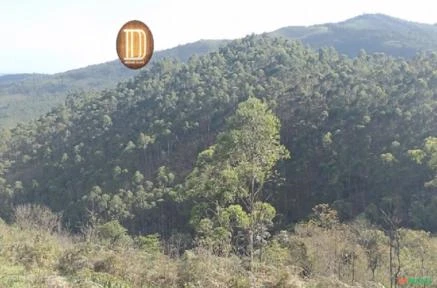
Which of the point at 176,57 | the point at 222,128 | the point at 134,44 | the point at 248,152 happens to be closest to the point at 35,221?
the point at 248,152

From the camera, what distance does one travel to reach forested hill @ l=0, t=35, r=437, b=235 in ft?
129

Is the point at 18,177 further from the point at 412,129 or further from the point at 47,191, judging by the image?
the point at 412,129

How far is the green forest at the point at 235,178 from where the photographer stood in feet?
34.3

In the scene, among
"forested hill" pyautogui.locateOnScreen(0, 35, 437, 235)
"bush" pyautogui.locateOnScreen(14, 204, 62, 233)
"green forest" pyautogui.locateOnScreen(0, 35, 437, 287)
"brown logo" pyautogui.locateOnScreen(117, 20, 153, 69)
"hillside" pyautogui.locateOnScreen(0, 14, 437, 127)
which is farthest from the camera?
"hillside" pyautogui.locateOnScreen(0, 14, 437, 127)

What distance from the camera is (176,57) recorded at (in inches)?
5359

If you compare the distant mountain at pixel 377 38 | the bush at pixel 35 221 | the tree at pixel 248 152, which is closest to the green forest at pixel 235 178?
the tree at pixel 248 152

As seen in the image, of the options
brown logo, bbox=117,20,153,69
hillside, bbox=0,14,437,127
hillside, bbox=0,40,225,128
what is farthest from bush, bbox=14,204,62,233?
hillside, bbox=0,40,225,128

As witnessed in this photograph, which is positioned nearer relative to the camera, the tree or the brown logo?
the brown logo

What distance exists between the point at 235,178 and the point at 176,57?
121 m

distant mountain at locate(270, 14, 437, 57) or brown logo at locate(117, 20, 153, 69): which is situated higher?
distant mountain at locate(270, 14, 437, 57)

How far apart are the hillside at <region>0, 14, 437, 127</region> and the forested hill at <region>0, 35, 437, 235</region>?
59.6 m

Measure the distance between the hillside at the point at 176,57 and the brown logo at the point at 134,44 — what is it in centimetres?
11968

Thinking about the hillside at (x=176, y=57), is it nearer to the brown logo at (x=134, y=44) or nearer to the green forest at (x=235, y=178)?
the green forest at (x=235, y=178)

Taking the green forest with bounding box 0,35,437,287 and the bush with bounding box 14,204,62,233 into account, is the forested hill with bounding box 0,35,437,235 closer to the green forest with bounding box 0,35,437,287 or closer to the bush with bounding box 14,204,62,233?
the green forest with bounding box 0,35,437,287
